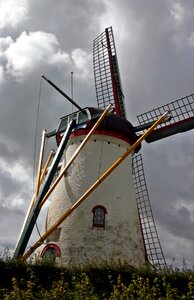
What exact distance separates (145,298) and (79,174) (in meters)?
10.2

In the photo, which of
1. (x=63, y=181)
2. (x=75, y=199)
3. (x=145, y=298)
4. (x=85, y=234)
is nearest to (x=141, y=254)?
(x=85, y=234)

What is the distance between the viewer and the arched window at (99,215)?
601 inches

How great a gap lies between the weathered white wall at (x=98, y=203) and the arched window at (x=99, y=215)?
6.2 inches

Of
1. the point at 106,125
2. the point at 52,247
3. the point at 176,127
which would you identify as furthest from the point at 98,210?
the point at 176,127

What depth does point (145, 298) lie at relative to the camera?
6.50 metres

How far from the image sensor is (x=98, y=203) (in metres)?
15.6

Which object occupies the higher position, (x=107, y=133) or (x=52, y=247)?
(x=107, y=133)

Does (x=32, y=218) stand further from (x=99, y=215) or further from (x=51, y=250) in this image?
(x=99, y=215)

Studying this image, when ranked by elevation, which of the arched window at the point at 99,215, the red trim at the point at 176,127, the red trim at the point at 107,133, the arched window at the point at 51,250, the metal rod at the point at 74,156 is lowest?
the arched window at the point at 51,250

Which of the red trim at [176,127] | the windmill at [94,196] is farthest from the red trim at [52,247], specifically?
the red trim at [176,127]

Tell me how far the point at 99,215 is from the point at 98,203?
0.53m

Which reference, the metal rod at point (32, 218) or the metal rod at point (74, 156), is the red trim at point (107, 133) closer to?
the metal rod at point (74, 156)

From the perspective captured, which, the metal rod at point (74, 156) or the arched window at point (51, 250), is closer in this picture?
the arched window at point (51, 250)

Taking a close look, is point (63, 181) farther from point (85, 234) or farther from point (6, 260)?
point (6, 260)
